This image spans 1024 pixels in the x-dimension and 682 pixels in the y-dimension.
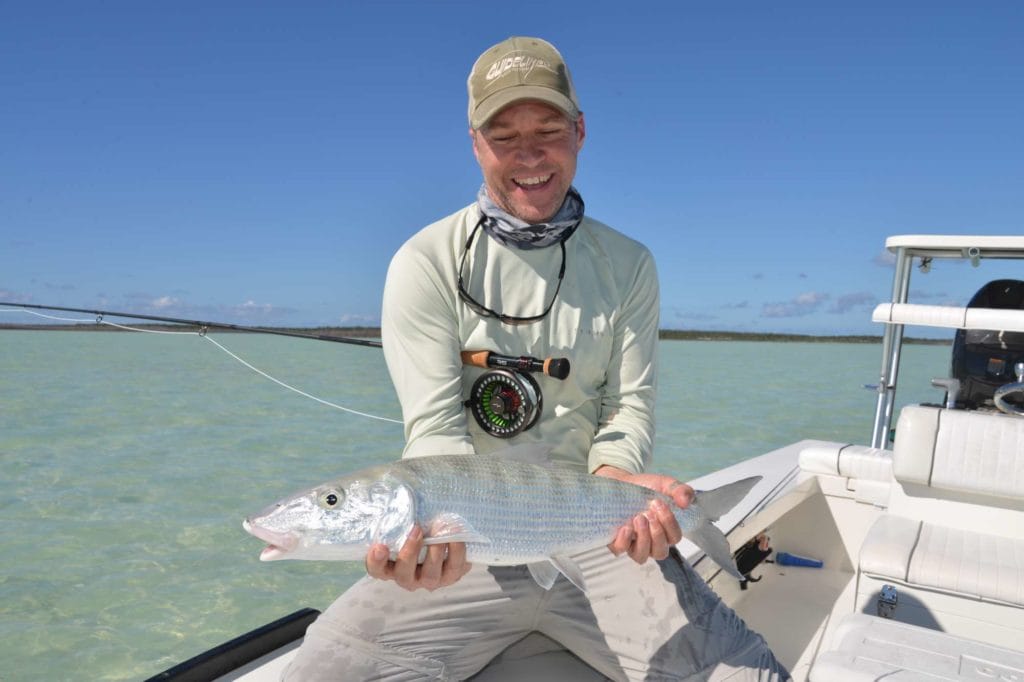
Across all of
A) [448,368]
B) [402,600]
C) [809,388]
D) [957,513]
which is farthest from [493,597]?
[809,388]

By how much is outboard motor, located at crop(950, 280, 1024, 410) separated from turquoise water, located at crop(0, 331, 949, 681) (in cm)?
43

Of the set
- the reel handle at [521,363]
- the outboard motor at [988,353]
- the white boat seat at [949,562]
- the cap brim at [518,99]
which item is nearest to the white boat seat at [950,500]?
the white boat seat at [949,562]

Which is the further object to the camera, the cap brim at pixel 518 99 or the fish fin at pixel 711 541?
the cap brim at pixel 518 99

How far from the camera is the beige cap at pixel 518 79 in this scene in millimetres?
2539

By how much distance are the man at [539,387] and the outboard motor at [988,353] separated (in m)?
3.57

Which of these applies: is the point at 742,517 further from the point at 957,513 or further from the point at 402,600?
the point at 402,600

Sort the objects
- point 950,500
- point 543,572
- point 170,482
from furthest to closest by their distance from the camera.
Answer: point 170,482 < point 950,500 < point 543,572

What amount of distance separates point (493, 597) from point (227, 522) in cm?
707

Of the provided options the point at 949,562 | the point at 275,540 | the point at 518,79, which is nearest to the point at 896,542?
the point at 949,562

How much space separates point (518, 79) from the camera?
2.54 m

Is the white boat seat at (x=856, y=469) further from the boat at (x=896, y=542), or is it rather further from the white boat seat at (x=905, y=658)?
the white boat seat at (x=905, y=658)

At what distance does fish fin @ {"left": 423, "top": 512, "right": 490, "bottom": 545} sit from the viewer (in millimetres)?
1930

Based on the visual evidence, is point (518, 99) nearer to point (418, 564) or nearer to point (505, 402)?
point (505, 402)

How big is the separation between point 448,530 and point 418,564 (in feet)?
0.47
